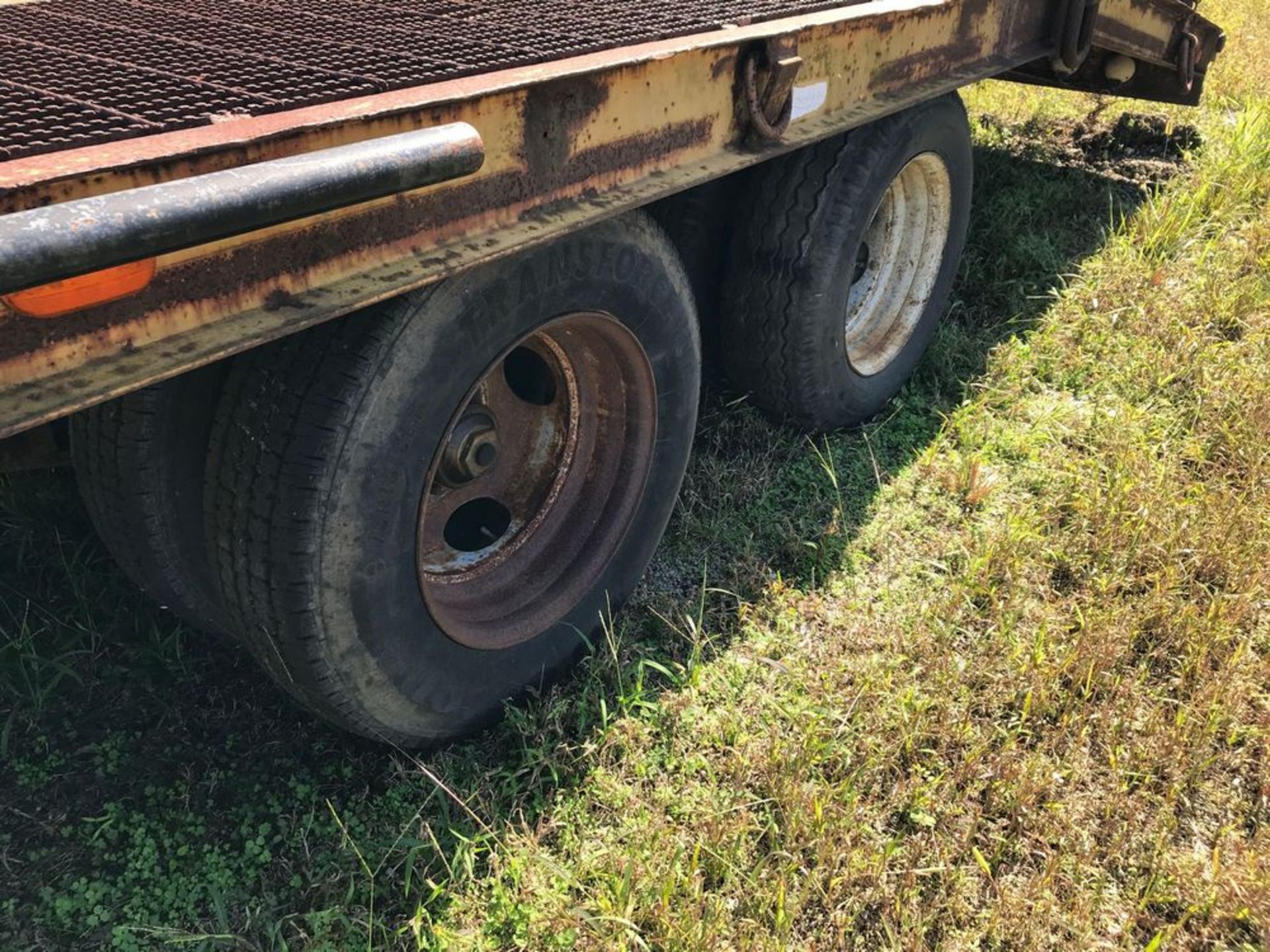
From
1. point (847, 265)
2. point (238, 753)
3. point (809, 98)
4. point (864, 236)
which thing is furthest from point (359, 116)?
point (864, 236)

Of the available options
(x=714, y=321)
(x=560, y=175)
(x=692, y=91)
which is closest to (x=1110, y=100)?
(x=714, y=321)

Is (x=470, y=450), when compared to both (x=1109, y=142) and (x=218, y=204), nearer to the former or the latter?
(x=218, y=204)

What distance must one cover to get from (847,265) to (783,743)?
138 cm

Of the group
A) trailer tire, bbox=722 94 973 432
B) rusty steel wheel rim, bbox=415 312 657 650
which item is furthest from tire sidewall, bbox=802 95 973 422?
rusty steel wheel rim, bbox=415 312 657 650

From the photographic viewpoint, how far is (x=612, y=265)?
80.4 inches

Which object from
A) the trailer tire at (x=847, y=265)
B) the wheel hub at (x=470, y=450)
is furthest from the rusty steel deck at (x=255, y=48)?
the wheel hub at (x=470, y=450)

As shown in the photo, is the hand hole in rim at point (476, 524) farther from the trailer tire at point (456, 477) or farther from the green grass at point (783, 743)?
the green grass at point (783, 743)

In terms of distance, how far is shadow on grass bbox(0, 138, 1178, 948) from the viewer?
6.29 ft

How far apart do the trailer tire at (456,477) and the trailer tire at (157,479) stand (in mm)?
177

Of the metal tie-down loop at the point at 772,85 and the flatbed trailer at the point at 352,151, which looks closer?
the flatbed trailer at the point at 352,151

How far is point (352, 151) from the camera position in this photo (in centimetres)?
132

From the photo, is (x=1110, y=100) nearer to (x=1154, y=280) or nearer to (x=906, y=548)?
(x=1154, y=280)

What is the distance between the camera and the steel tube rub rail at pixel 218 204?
1041 mm

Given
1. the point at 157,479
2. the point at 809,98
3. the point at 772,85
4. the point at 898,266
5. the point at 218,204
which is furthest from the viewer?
the point at 898,266
